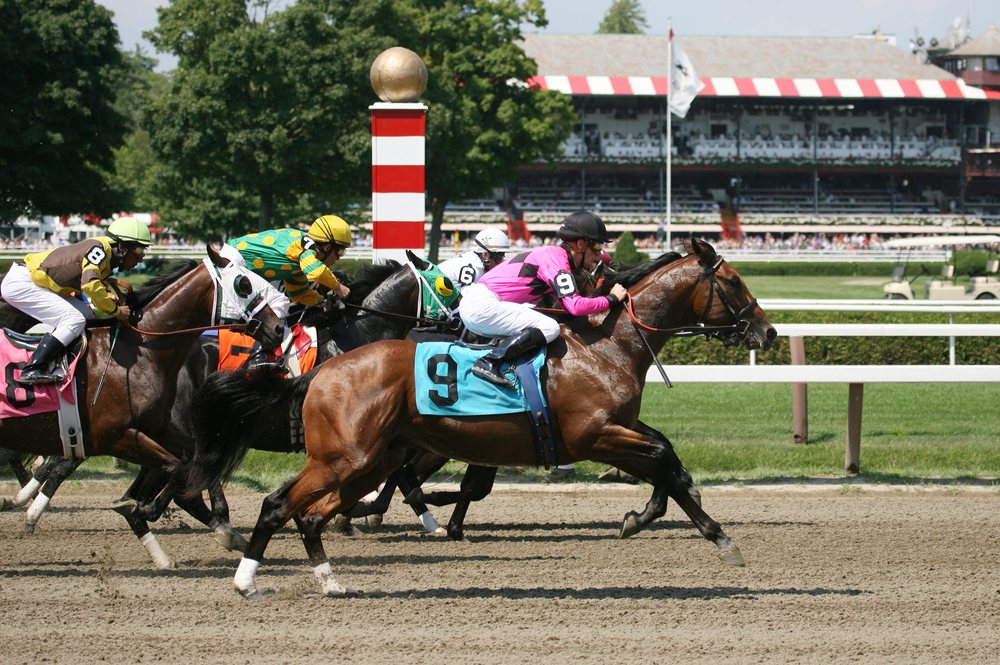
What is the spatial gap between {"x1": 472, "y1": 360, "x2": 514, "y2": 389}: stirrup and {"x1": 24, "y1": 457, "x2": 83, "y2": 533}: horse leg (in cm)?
252

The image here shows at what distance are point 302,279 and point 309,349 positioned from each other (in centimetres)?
42

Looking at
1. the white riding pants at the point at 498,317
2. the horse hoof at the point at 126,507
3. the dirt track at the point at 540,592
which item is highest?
the white riding pants at the point at 498,317

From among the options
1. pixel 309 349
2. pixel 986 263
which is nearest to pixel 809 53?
pixel 986 263

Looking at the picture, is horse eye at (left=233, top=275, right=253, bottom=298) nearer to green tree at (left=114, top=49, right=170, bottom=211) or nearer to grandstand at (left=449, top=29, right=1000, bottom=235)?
green tree at (left=114, top=49, right=170, bottom=211)

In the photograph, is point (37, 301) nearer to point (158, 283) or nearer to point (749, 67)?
point (158, 283)

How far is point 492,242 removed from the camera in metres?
7.85

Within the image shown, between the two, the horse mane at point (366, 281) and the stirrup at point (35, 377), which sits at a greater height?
the horse mane at point (366, 281)

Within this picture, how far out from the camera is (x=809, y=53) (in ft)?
177

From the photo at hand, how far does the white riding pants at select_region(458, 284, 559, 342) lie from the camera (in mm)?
5723

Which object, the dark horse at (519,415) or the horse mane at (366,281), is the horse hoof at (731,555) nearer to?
the dark horse at (519,415)

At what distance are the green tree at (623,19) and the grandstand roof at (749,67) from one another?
32201mm

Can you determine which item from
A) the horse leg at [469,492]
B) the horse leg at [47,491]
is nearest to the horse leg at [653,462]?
the horse leg at [469,492]

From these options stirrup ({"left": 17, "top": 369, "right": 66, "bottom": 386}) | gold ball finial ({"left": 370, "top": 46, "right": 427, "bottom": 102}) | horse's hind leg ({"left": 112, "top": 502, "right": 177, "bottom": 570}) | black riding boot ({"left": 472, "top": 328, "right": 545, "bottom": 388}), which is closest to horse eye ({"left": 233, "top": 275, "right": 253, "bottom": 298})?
stirrup ({"left": 17, "top": 369, "right": 66, "bottom": 386})

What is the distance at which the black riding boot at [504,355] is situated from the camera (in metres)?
5.57
